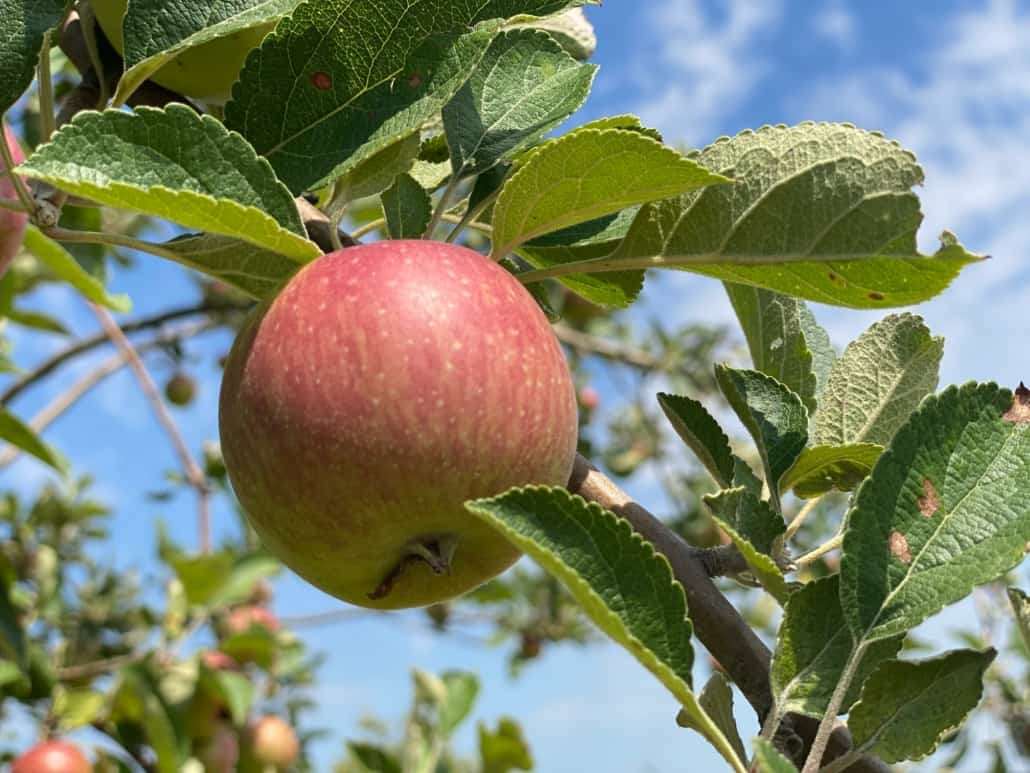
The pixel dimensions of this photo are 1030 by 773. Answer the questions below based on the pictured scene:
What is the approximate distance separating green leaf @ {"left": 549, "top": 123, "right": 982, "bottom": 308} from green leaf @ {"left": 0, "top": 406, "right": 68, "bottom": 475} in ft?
4.94

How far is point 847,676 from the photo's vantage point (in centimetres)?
79

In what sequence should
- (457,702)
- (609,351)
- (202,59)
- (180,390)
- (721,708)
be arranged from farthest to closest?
(180,390) → (609,351) → (457,702) → (202,59) → (721,708)

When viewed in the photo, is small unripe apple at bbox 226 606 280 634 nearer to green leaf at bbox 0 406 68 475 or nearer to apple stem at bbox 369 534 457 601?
green leaf at bbox 0 406 68 475

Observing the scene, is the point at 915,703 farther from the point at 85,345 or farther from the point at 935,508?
the point at 85,345

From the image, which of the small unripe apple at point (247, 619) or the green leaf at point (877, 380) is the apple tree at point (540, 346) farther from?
the small unripe apple at point (247, 619)

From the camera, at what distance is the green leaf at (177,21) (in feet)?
2.98

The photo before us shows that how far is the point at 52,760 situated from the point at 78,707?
27cm

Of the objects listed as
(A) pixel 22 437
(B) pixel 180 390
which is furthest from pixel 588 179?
(B) pixel 180 390

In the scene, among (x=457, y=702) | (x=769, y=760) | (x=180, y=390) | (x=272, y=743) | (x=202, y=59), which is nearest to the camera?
(x=769, y=760)

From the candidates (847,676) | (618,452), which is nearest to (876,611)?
(847,676)

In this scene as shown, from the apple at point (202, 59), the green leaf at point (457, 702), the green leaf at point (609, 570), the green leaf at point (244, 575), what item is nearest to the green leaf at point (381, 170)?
the apple at point (202, 59)

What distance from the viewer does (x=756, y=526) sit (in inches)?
33.1

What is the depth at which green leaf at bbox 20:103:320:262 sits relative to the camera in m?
0.74

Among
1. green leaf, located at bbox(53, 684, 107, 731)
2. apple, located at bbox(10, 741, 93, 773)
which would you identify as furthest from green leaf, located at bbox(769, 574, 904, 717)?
green leaf, located at bbox(53, 684, 107, 731)
